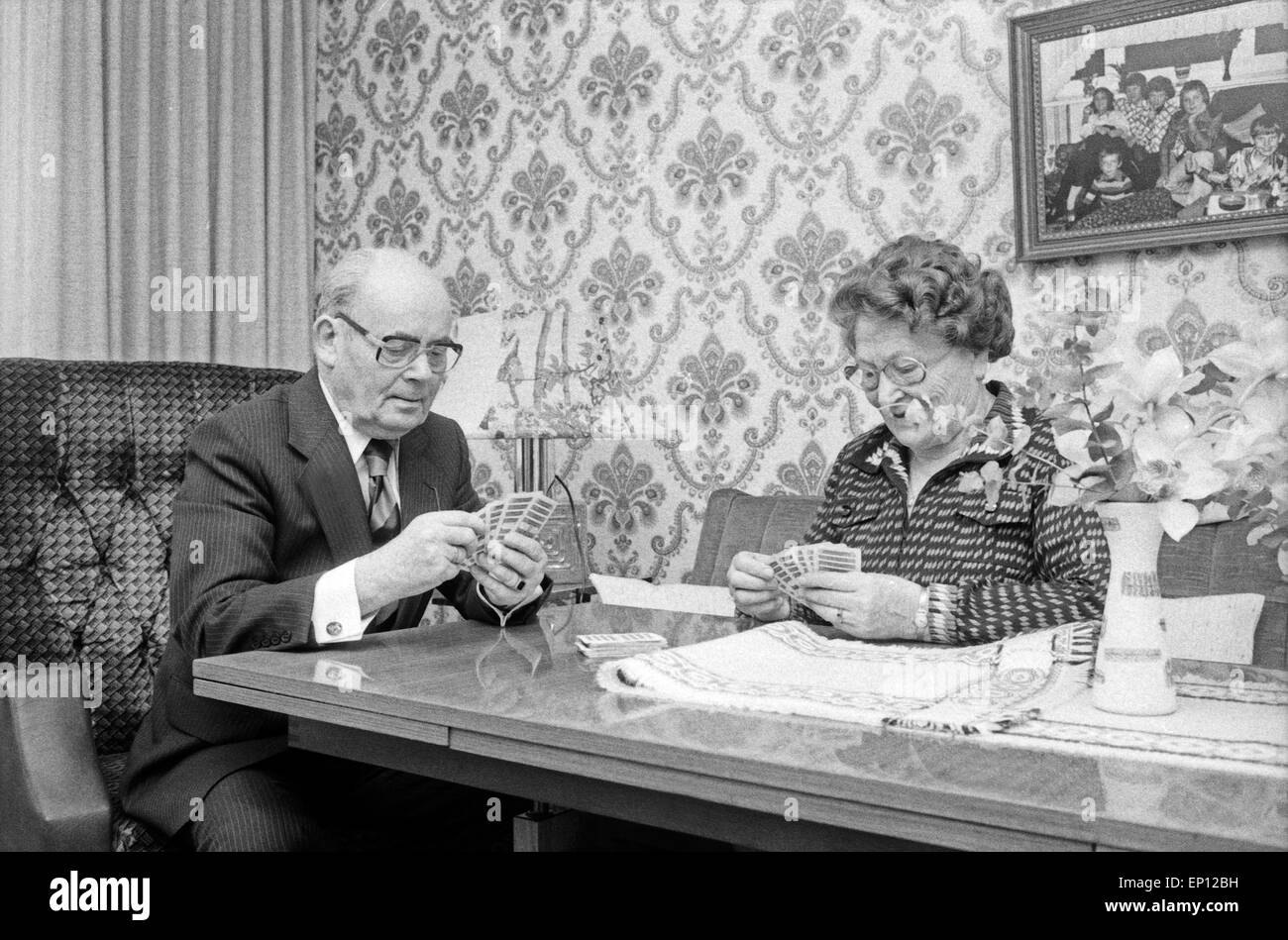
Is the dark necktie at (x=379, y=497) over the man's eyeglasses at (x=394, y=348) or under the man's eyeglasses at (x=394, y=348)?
under

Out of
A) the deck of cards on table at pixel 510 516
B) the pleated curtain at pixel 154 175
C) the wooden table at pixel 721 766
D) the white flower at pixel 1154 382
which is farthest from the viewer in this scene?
→ the pleated curtain at pixel 154 175

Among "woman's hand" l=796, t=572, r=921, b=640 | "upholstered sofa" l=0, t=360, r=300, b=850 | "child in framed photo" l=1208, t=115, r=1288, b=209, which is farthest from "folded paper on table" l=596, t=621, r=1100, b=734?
"child in framed photo" l=1208, t=115, r=1288, b=209

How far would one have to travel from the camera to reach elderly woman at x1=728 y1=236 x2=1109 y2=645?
1.52 m

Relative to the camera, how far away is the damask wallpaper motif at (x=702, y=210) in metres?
2.70

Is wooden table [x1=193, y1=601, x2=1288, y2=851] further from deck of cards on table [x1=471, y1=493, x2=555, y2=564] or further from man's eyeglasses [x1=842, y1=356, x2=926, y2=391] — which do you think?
man's eyeglasses [x1=842, y1=356, x2=926, y2=391]

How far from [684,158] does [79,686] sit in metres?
2.16

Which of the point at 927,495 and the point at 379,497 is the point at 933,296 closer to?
the point at 927,495

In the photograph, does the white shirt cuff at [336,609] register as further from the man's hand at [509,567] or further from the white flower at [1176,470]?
the white flower at [1176,470]

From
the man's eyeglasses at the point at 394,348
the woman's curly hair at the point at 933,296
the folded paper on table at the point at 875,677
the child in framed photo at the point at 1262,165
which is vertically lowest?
the folded paper on table at the point at 875,677

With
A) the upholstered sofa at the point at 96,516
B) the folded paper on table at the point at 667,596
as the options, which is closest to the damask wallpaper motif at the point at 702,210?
the folded paper on table at the point at 667,596

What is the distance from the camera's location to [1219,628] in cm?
190

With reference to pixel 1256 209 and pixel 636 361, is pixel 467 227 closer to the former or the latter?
pixel 636 361

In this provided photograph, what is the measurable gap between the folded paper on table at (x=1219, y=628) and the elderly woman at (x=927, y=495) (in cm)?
40

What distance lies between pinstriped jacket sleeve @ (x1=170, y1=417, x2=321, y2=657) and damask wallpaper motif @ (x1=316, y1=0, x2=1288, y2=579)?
1273 millimetres
